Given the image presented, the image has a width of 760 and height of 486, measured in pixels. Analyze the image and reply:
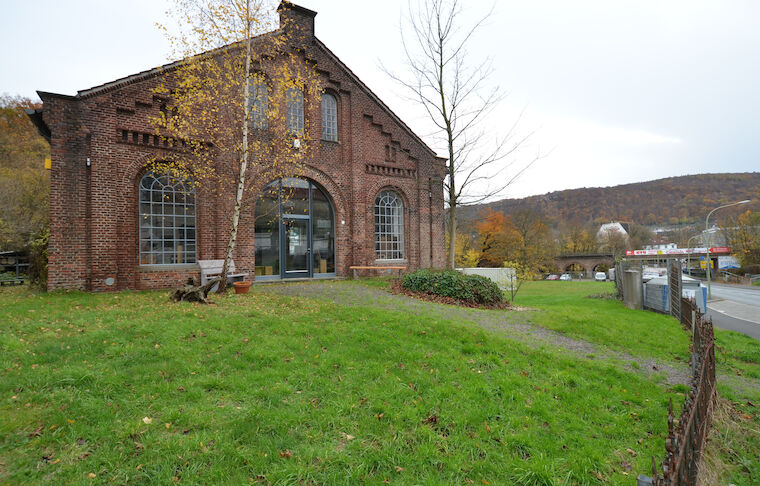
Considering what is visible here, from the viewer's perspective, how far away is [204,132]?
11953mm

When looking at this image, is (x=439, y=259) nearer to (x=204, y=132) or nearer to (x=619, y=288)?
(x=619, y=288)

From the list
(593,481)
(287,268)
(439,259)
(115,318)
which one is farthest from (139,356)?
(439,259)

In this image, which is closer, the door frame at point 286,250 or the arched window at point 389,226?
the door frame at point 286,250

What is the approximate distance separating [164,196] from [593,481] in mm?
13139

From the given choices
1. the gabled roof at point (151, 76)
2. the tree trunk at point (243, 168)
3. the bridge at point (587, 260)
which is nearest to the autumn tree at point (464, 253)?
the gabled roof at point (151, 76)

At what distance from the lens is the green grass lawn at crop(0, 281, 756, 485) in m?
2.93

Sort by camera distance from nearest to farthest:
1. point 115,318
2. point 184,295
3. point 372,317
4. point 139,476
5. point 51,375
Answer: point 139,476
point 51,375
point 115,318
point 372,317
point 184,295

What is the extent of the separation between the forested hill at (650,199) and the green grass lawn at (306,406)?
289 ft

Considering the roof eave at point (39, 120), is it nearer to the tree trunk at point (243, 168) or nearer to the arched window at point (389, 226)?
the tree trunk at point (243, 168)

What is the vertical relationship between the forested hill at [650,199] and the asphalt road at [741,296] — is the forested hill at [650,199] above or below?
above

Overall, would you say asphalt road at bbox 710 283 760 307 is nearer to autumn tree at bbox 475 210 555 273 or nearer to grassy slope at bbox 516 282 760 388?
autumn tree at bbox 475 210 555 273

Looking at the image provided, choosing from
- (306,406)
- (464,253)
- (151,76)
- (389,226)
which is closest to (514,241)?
(464,253)

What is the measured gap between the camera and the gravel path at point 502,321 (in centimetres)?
602

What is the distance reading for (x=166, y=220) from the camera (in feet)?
39.3
